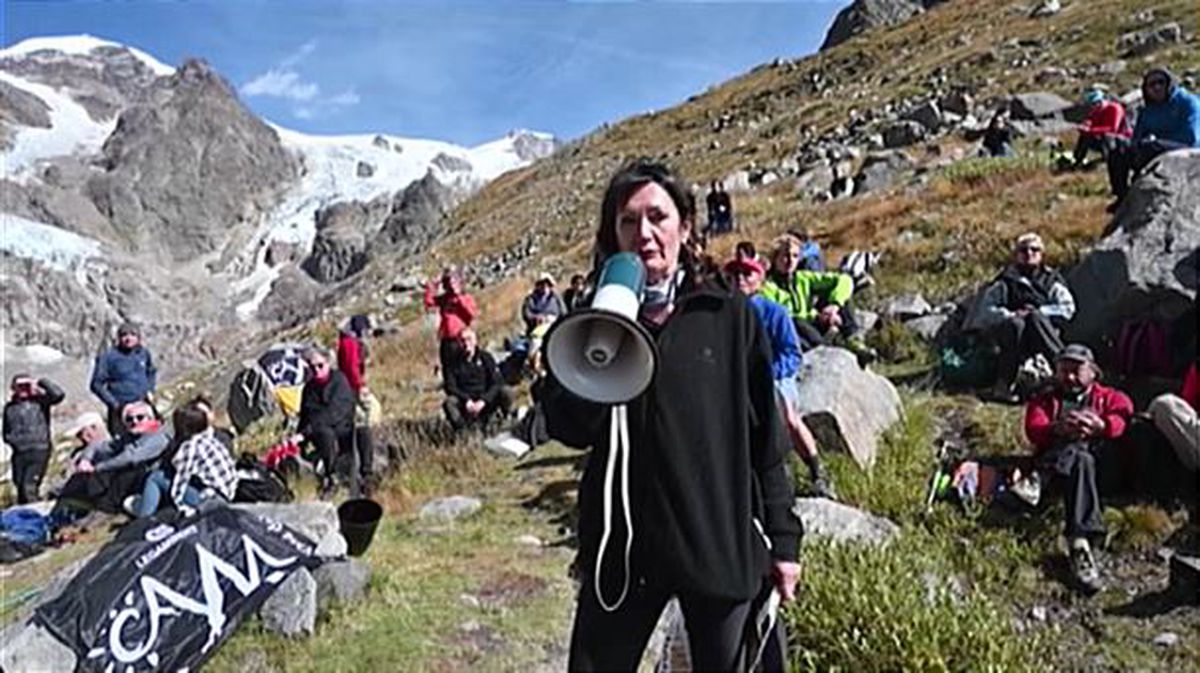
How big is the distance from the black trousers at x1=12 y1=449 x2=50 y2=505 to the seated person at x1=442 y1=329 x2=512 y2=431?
4.82 meters

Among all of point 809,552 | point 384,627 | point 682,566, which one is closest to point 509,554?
point 384,627

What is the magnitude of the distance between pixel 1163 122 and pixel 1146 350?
163 inches

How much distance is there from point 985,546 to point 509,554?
3.04m

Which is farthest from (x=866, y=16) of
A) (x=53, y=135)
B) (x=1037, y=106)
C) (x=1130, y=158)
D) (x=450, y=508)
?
(x=53, y=135)

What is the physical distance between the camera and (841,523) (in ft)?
18.6

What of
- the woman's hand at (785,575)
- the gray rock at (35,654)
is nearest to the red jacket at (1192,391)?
the woman's hand at (785,575)

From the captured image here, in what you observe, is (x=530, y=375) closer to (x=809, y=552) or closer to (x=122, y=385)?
(x=122, y=385)

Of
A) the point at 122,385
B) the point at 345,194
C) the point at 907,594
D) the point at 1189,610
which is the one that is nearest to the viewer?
the point at 907,594

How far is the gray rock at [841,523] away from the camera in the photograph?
546cm

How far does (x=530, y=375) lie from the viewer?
12.4 meters

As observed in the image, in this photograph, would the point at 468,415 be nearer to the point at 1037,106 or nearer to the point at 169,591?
the point at 169,591

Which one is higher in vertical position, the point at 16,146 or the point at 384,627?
the point at 16,146

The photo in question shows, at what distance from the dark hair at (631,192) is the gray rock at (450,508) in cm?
573

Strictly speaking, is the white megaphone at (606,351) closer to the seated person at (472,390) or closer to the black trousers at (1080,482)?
the black trousers at (1080,482)
